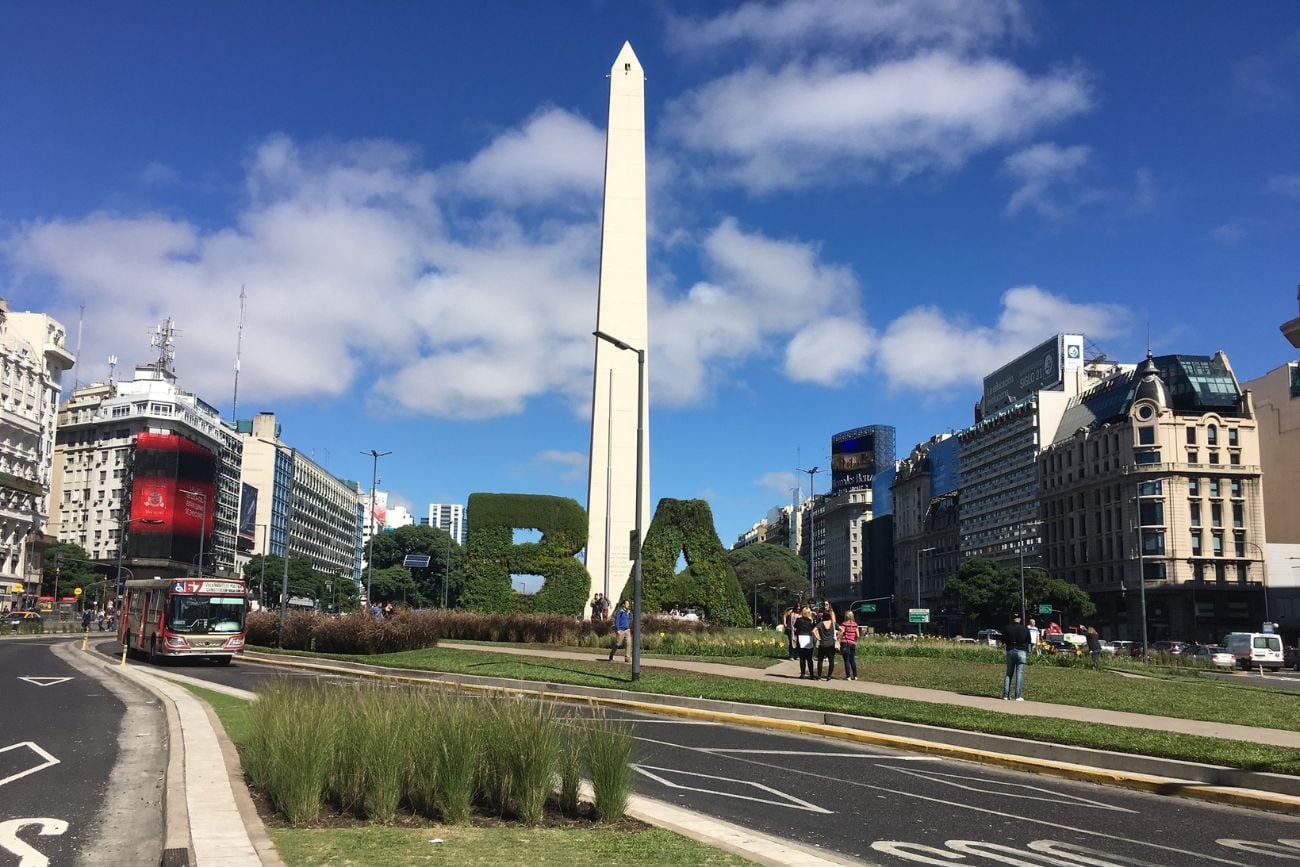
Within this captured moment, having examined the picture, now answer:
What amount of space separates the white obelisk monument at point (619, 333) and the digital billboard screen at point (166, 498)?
90955mm

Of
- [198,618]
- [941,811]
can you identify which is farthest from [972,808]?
[198,618]

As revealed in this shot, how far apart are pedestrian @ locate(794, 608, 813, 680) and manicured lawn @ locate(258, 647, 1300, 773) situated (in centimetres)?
175

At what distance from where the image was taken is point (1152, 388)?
341 feet

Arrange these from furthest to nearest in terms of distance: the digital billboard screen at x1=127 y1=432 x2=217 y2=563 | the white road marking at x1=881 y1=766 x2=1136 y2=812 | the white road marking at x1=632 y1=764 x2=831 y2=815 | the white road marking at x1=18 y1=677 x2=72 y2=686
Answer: the digital billboard screen at x1=127 y1=432 x2=217 y2=563 < the white road marking at x1=18 y1=677 x2=72 y2=686 < the white road marking at x1=881 y1=766 x2=1136 y2=812 < the white road marking at x1=632 y1=764 x2=831 y2=815

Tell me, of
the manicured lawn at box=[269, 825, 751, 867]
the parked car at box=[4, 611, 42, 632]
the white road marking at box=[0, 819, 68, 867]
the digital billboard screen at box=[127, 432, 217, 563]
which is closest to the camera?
the manicured lawn at box=[269, 825, 751, 867]

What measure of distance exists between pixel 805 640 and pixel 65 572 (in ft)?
366

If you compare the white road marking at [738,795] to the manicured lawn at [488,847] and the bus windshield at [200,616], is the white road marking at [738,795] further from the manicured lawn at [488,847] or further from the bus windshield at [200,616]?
the bus windshield at [200,616]

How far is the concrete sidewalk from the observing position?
15.5 metres

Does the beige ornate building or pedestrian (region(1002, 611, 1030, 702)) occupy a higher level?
the beige ornate building

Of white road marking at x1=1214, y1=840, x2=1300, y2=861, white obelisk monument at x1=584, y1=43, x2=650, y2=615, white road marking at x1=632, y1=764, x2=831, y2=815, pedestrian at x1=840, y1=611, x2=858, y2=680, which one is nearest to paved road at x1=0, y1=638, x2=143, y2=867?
white road marking at x1=632, y1=764, x2=831, y2=815

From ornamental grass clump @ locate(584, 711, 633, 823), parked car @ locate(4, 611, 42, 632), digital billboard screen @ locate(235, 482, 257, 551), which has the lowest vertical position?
parked car @ locate(4, 611, 42, 632)

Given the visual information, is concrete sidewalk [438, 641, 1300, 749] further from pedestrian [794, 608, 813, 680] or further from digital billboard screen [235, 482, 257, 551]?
digital billboard screen [235, 482, 257, 551]

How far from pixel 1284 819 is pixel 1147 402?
102 meters

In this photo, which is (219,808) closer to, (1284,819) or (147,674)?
(1284,819)
